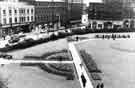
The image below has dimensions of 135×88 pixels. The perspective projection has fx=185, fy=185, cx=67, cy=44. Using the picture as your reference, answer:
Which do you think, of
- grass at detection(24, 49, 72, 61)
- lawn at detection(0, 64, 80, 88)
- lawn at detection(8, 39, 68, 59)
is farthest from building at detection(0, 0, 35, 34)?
lawn at detection(0, 64, 80, 88)

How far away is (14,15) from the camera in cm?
3775

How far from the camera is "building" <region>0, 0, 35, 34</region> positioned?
3526 cm

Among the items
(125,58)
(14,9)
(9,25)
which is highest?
(14,9)

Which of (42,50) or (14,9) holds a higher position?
(14,9)

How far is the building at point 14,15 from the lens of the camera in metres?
35.3

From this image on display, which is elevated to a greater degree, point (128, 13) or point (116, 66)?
point (128, 13)

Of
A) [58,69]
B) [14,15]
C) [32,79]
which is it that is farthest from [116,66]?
[14,15]

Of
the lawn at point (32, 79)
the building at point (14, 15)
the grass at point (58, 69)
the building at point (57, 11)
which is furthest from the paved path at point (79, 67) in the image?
the building at point (57, 11)

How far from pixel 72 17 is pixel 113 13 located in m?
13.3

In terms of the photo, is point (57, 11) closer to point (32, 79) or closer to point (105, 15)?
point (105, 15)

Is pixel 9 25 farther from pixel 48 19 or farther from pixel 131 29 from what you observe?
pixel 131 29

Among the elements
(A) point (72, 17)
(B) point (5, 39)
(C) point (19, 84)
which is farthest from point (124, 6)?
(C) point (19, 84)

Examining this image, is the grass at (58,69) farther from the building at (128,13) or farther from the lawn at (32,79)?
the building at (128,13)

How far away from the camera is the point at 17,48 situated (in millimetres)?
27828
